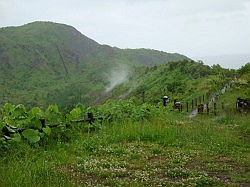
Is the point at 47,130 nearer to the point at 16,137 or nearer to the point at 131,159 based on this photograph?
the point at 16,137

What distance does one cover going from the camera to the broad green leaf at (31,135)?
9.88 meters

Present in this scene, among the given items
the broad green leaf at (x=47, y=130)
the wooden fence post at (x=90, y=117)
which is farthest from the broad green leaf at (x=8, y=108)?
the wooden fence post at (x=90, y=117)

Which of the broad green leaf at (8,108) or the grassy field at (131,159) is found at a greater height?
the broad green leaf at (8,108)

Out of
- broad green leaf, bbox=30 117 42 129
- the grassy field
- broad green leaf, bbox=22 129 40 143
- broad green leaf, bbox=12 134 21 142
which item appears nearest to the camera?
the grassy field

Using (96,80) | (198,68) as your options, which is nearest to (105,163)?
(198,68)

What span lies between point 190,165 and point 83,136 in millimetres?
4459

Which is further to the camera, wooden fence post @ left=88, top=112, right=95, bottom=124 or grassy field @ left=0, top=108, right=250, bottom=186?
wooden fence post @ left=88, top=112, right=95, bottom=124

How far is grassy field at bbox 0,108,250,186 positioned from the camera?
736cm

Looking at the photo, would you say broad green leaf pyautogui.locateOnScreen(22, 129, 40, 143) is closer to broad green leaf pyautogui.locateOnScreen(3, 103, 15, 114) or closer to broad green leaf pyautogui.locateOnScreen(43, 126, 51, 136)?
broad green leaf pyautogui.locateOnScreen(43, 126, 51, 136)

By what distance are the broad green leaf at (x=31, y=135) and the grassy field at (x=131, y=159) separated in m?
0.24

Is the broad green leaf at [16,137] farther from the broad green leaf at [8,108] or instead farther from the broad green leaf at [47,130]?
the broad green leaf at [8,108]

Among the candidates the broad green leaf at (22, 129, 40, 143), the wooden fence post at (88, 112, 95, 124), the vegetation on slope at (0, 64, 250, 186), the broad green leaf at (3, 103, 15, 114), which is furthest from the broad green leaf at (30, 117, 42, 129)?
the wooden fence post at (88, 112, 95, 124)

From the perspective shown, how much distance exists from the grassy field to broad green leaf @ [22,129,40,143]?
0.78 feet

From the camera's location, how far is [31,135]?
994 cm
